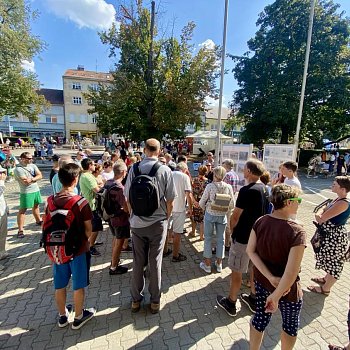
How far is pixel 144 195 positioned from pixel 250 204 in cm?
125

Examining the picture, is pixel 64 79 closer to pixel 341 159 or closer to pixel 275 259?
pixel 341 159

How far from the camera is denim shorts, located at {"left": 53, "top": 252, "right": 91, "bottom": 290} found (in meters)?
2.41

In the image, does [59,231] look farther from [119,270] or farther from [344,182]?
[344,182]

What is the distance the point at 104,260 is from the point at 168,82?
1159cm

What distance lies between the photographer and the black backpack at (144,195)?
98.3 inches

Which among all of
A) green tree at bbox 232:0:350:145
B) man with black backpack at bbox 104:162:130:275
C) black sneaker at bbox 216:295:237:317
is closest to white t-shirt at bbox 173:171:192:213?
man with black backpack at bbox 104:162:130:275

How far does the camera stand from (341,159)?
15.3 meters

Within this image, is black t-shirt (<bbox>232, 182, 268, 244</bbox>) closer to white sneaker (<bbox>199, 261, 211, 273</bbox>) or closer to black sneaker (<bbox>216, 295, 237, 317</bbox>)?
black sneaker (<bbox>216, 295, 237, 317</bbox>)

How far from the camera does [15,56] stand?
18.0 meters

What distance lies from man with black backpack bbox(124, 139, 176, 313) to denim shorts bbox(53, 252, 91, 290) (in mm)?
597

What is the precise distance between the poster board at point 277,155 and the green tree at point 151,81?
7.73m

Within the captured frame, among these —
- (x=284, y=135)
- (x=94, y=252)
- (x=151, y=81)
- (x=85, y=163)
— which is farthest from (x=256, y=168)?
(x=284, y=135)

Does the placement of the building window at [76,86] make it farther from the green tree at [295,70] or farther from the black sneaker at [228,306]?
the black sneaker at [228,306]

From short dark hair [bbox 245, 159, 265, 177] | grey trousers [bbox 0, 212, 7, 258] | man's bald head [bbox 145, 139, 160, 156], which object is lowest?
grey trousers [bbox 0, 212, 7, 258]
